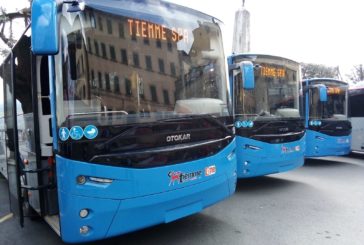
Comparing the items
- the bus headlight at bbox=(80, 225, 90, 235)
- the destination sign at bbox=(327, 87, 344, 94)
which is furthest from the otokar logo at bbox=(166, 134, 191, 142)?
the destination sign at bbox=(327, 87, 344, 94)

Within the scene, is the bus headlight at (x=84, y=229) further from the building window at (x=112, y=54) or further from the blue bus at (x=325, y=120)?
the blue bus at (x=325, y=120)

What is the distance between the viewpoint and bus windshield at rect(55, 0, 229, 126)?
363cm

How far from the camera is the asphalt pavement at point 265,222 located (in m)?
4.75

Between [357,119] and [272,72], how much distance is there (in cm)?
667

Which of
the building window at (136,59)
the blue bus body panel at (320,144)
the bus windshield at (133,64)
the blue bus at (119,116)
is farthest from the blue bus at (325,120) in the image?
the building window at (136,59)

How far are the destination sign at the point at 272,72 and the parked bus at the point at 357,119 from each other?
19.2 ft

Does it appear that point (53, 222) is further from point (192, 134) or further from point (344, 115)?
point (344, 115)

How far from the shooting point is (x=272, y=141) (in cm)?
707

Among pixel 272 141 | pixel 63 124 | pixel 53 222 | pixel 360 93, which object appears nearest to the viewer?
pixel 63 124

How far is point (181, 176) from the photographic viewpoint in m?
4.16

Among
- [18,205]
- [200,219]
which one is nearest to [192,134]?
[200,219]

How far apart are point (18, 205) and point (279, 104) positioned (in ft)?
17.0

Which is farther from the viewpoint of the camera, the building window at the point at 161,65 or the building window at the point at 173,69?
the building window at the point at 173,69

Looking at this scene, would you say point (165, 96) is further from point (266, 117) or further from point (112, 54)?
point (266, 117)
